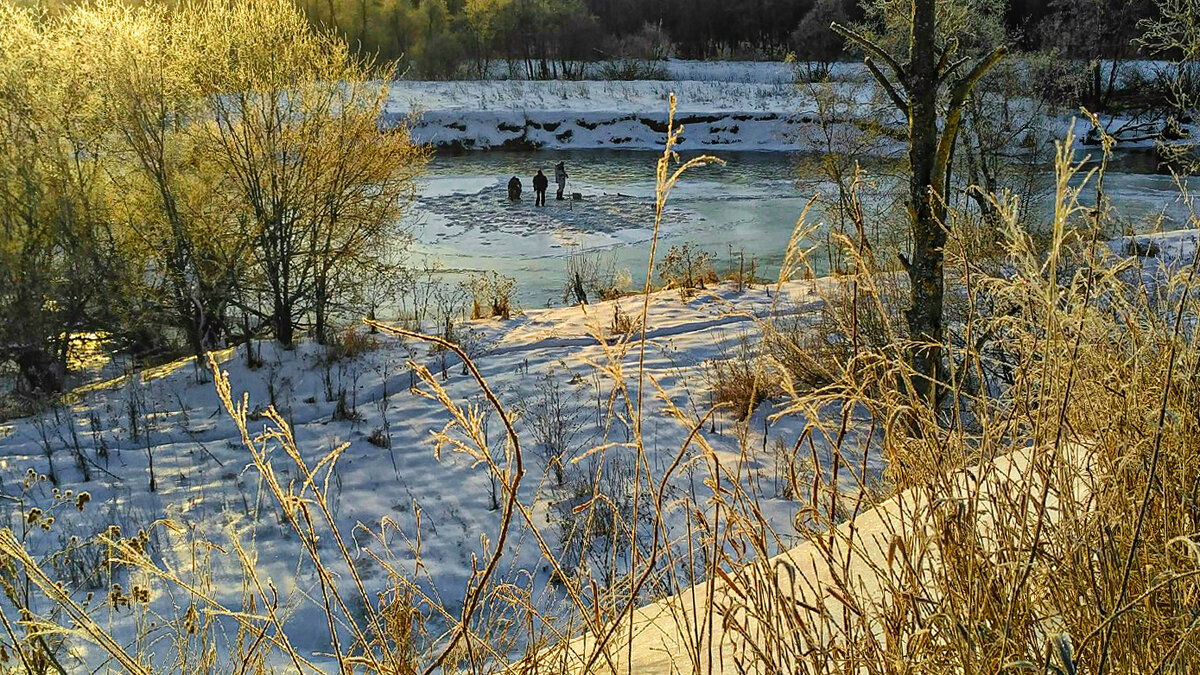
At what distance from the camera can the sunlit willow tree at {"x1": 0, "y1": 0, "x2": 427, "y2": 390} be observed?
374 inches

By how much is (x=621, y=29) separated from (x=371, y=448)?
158ft

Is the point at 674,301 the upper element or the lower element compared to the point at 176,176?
lower

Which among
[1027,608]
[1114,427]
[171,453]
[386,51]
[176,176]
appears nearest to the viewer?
[1027,608]

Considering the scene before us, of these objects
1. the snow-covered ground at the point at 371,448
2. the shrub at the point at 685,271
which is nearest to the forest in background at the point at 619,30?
the shrub at the point at 685,271

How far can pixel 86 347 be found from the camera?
10.9 metres

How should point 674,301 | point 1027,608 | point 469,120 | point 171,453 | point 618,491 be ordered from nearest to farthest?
1. point 1027,608
2. point 618,491
3. point 171,453
4. point 674,301
5. point 469,120

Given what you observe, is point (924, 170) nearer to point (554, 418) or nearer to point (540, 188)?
point (554, 418)

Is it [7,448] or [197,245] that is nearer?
[7,448]

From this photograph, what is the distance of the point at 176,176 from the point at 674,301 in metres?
6.16

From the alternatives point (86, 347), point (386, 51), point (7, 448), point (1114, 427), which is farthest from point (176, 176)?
point (386, 51)

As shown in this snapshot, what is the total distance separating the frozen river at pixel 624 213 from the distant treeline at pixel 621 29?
13610mm

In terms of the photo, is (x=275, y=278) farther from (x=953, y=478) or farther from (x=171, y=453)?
(x=953, y=478)

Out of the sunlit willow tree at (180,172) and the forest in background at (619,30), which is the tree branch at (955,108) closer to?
the sunlit willow tree at (180,172)

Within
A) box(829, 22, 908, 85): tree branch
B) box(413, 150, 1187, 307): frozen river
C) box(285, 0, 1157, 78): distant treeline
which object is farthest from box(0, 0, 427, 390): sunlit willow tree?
box(285, 0, 1157, 78): distant treeline
